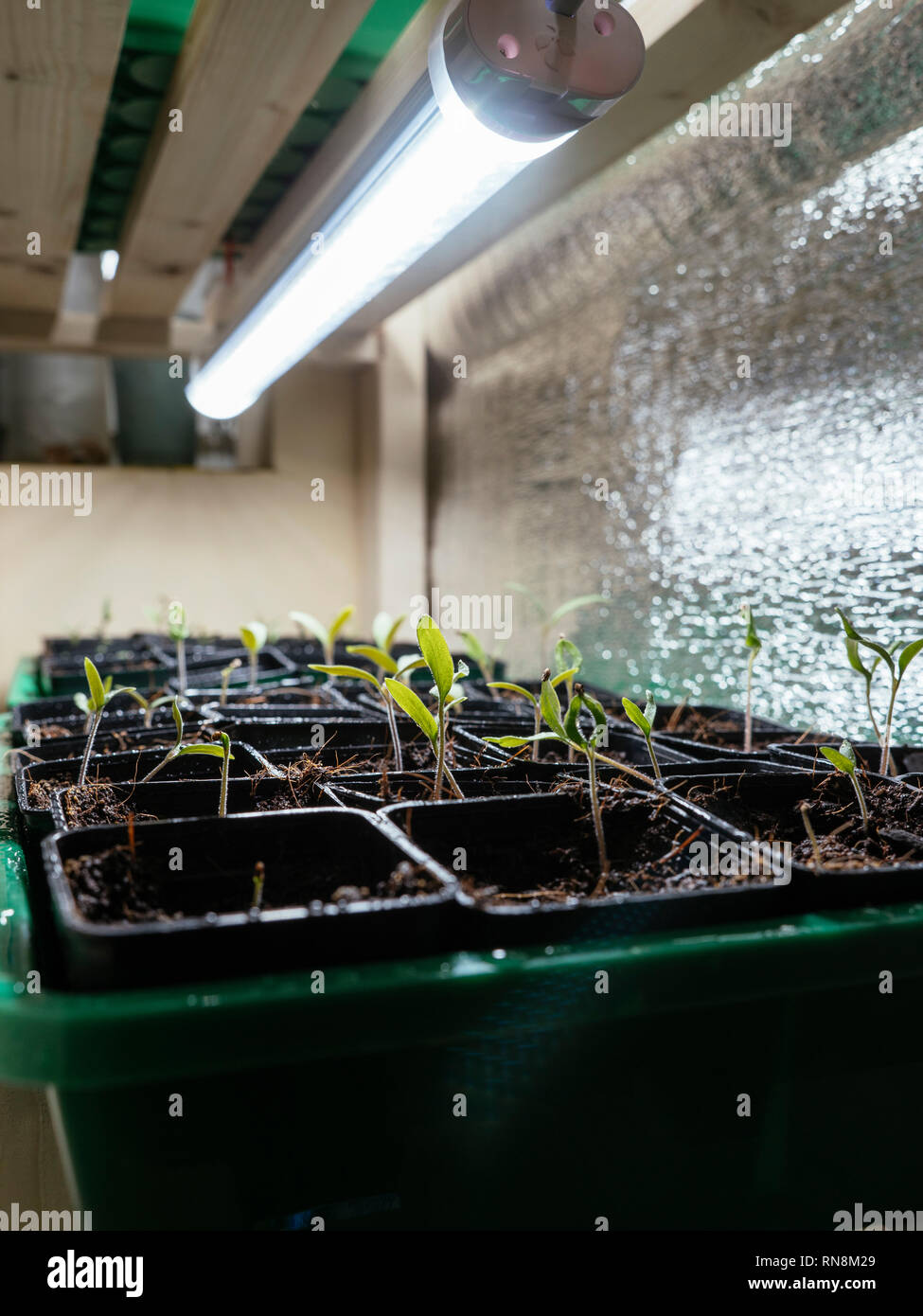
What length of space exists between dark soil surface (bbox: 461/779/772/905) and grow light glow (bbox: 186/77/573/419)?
667 mm

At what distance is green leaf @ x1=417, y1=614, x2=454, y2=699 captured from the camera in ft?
3.28

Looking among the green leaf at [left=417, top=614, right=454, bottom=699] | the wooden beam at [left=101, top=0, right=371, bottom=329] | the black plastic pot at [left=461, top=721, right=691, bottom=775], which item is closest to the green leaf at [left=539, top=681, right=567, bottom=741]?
the green leaf at [left=417, top=614, right=454, bottom=699]

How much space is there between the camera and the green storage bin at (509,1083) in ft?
2.11

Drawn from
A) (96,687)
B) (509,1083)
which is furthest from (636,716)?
(96,687)

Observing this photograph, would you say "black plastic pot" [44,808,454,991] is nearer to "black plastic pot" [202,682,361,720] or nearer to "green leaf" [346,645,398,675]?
"green leaf" [346,645,398,675]

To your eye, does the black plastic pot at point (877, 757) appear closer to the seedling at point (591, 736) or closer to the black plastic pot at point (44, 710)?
the seedling at point (591, 736)

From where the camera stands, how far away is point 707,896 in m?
0.76

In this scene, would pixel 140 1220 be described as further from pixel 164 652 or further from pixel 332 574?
pixel 332 574

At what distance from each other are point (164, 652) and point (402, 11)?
59.5 inches

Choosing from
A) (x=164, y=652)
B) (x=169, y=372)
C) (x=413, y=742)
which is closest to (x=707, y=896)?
(x=413, y=742)

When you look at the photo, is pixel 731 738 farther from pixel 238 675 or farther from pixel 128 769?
pixel 238 675

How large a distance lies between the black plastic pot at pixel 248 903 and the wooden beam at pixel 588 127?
0.94m

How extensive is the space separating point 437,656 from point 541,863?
23cm

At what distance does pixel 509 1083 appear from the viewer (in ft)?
2.44
